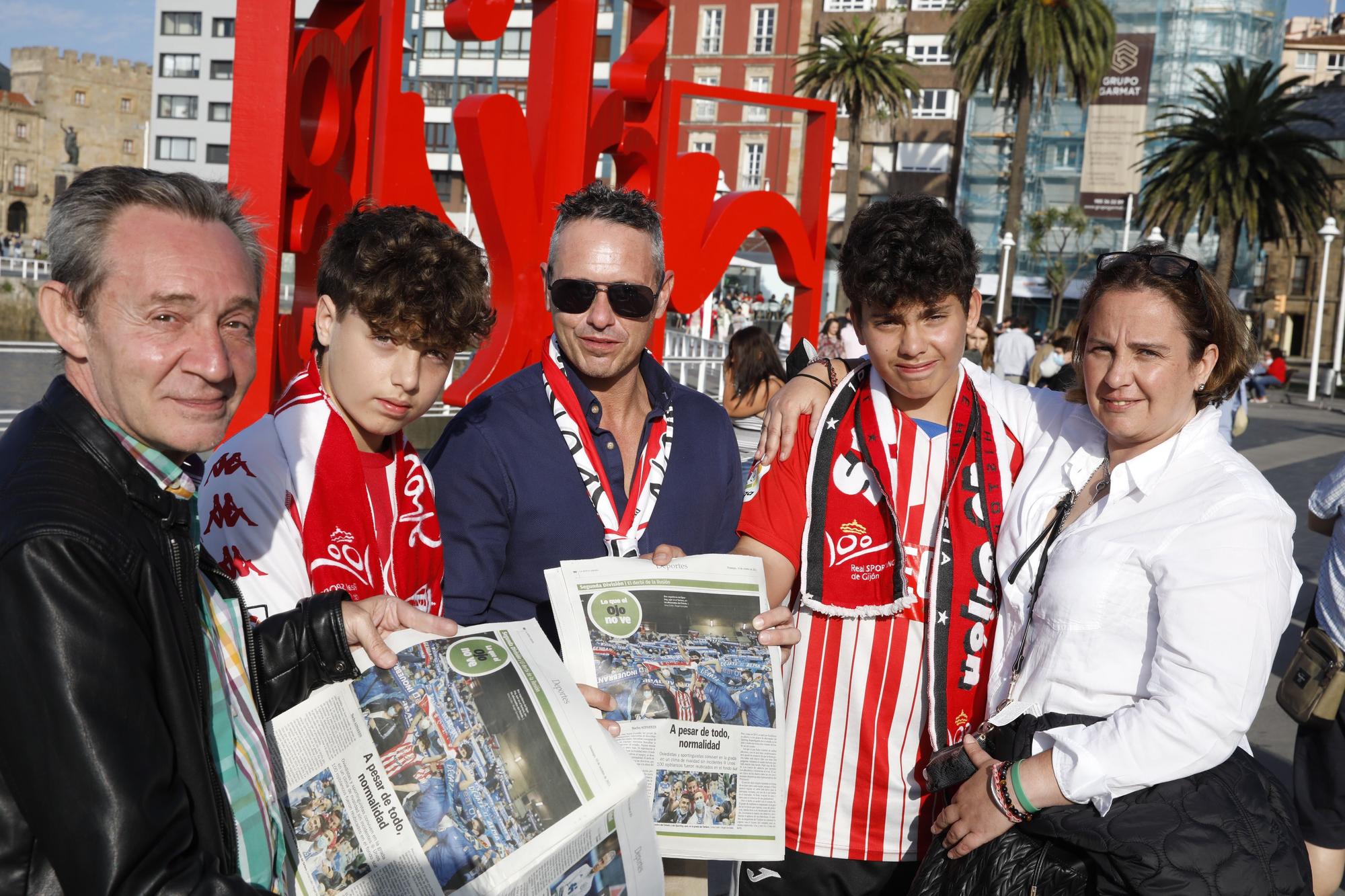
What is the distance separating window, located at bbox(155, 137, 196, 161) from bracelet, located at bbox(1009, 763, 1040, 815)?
75.0m

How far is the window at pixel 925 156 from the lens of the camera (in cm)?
5703

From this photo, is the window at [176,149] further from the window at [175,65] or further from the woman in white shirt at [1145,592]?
the woman in white shirt at [1145,592]

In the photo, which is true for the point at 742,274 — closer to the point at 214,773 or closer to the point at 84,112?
the point at 214,773

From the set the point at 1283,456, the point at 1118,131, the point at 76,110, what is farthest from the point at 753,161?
the point at 76,110

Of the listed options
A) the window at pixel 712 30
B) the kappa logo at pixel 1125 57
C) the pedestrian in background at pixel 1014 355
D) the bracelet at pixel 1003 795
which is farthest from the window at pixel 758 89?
the bracelet at pixel 1003 795

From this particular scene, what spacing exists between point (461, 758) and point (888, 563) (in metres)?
1.29

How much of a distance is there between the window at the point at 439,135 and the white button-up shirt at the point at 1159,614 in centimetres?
5693

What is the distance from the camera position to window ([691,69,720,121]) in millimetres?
57094

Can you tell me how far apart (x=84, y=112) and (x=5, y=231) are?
47.4ft

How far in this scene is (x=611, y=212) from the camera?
271cm

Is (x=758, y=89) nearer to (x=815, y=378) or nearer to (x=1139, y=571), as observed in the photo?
(x=815, y=378)

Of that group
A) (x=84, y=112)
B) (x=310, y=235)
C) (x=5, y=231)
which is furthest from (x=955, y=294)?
(x=84, y=112)

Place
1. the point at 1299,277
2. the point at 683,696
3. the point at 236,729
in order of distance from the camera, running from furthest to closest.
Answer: the point at 1299,277
the point at 683,696
the point at 236,729

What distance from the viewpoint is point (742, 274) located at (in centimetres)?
5647
